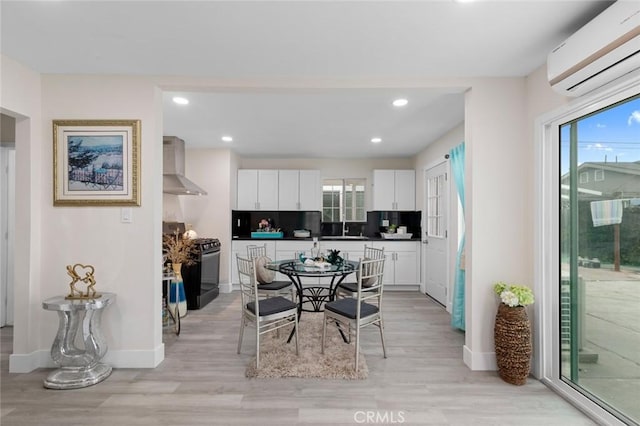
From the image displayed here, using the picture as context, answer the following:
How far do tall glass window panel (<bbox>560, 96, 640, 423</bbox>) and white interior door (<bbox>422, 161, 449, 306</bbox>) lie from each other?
212cm

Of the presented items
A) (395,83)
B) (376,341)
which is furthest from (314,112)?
(376,341)

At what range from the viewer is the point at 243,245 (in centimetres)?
575

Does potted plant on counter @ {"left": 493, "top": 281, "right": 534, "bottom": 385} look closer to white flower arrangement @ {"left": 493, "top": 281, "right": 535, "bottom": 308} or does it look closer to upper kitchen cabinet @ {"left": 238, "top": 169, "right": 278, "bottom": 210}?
white flower arrangement @ {"left": 493, "top": 281, "right": 535, "bottom": 308}

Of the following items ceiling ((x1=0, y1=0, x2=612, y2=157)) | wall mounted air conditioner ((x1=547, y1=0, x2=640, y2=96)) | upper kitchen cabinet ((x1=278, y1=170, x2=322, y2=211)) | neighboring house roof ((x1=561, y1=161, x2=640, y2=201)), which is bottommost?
neighboring house roof ((x1=561, y1=161, x2=640, y2=201))

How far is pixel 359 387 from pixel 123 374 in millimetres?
1959

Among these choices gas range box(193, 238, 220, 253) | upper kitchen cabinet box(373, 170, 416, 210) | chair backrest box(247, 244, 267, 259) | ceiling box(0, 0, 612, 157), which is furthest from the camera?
upper kitchen cabinet box(373, 170, 416, 210)

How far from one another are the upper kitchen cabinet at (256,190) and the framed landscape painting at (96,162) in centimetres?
332

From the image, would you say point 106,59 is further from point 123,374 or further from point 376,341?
point 376,341

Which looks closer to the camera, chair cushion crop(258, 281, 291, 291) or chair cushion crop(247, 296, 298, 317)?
chair cushion crop(247, 296, 298, 317)

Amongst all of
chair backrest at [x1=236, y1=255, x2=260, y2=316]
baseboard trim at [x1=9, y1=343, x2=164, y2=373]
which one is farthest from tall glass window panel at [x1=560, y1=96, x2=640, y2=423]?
baseboard trim at [x1=9, y1=343, x2=164, y2=373]

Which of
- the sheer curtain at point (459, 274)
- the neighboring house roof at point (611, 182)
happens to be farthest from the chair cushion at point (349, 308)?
the neighboring house roof at point (611, 182)

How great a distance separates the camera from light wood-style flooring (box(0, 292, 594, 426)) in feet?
6.86

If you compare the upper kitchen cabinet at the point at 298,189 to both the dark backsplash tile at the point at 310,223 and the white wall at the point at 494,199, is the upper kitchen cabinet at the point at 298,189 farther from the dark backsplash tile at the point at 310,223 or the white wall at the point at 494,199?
the white wall at the point at 494,199

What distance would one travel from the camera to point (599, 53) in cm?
179
